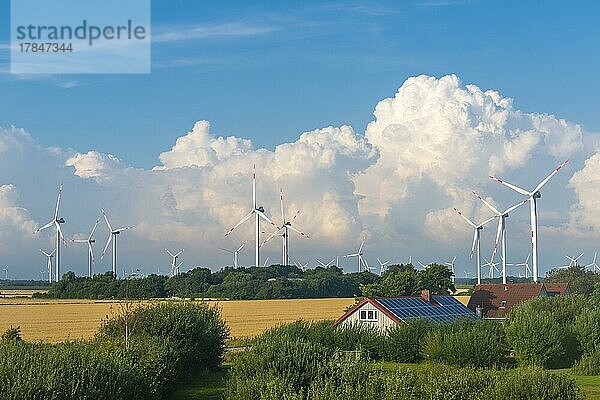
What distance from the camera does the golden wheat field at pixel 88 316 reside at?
7719 cm

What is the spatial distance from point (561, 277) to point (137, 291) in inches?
3077

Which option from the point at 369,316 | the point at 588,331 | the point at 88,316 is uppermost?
the point at 369,316

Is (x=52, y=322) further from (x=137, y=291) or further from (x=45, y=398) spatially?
(x=45, y=398)

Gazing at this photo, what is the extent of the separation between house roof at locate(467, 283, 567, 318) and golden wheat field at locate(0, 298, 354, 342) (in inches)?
708

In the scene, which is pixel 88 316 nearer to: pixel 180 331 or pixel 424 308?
pixel 424 308

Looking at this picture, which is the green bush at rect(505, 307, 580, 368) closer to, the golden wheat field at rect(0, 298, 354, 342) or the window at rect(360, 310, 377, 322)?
the window at rect(360, 310, 377, 322)

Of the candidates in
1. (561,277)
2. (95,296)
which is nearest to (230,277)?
(95,296)

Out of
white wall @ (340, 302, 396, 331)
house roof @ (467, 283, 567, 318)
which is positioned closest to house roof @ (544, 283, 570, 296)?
house roof @ (467, 283, 567, 318)

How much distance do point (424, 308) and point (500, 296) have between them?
1909 cm

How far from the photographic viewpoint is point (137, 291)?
51250 millimetres

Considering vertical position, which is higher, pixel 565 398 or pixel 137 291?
pixel 137 291

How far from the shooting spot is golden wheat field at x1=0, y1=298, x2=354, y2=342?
77.2 m

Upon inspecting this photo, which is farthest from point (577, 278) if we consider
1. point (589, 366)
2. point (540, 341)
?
point (589, 366)

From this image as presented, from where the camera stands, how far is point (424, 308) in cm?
6762
